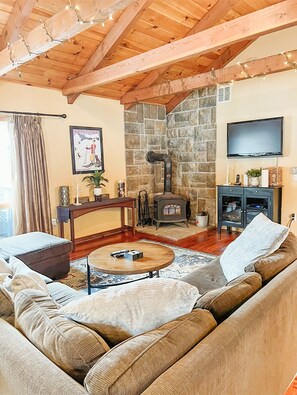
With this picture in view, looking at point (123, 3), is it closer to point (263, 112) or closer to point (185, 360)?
point (185, 360)

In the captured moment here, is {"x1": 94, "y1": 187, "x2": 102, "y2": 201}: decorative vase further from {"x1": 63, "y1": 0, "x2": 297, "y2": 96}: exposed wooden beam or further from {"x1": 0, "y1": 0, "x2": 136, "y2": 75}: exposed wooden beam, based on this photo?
{"x1": 0, "y1": 0, "x2": 136, "y2": 75}: exposed wooden beam

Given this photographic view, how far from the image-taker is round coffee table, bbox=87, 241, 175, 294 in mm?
2467

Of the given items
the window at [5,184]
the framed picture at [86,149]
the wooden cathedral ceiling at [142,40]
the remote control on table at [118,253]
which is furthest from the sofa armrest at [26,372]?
the framed picture at [86,149]

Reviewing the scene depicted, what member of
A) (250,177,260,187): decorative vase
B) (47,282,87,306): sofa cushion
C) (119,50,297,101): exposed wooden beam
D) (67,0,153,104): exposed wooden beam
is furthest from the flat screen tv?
(47,282,87,306): sofa cushion

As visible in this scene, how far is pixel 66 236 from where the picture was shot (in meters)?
4.99

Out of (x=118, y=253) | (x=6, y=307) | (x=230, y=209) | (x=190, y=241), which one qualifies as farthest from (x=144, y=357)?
(x=230, y=209)

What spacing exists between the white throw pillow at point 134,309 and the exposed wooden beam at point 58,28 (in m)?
1.83

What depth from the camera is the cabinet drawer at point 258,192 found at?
461 cm

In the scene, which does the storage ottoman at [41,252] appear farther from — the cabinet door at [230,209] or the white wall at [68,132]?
the cabinet door at [230,209]

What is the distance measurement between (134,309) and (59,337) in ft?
0.89

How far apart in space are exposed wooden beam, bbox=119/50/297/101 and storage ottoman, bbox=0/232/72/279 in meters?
2.93

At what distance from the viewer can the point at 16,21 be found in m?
3.23

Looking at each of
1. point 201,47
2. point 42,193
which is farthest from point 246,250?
point 42,193

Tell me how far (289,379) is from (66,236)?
13.1 feet
